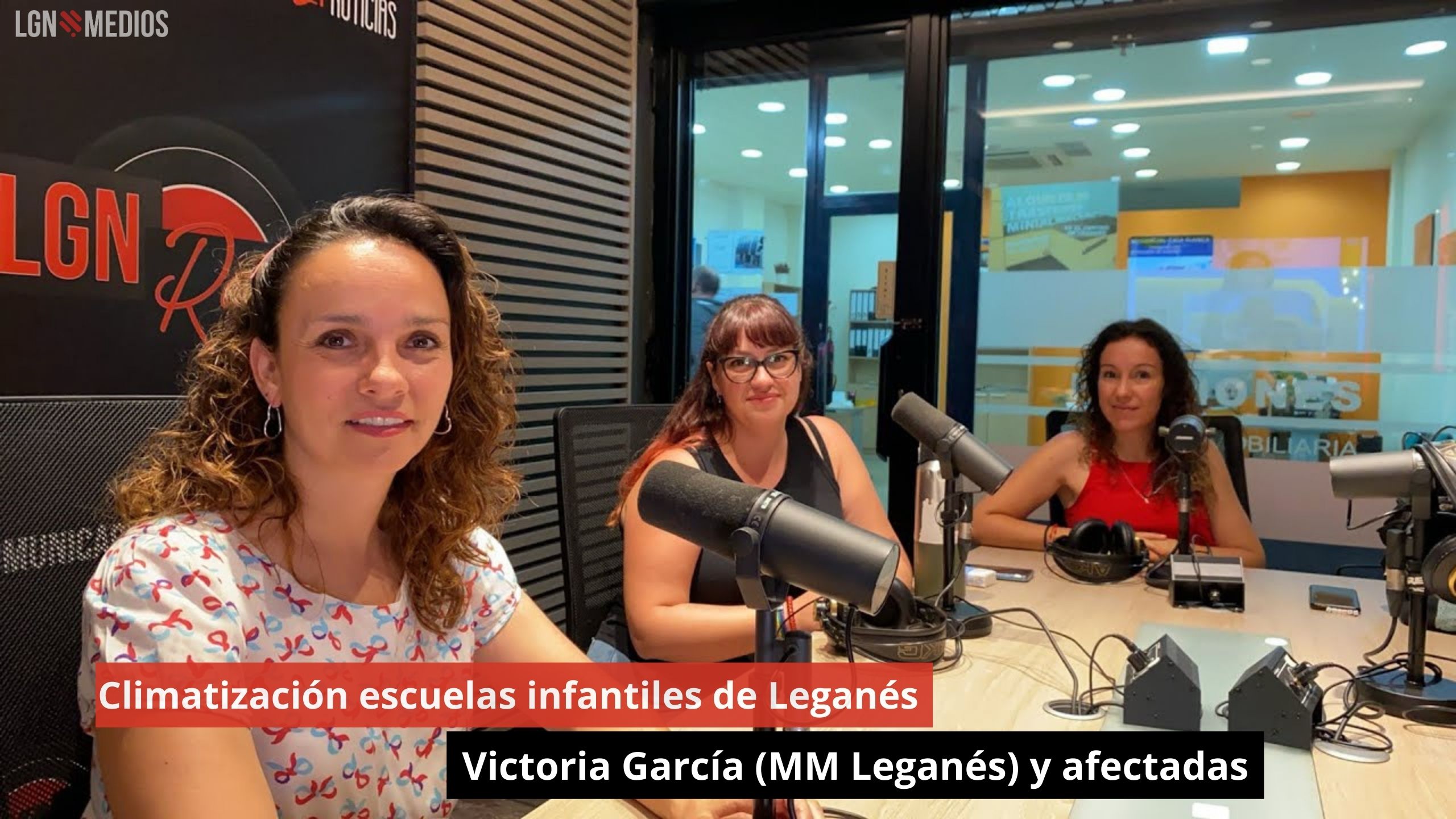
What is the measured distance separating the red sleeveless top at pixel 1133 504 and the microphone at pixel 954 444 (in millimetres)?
1127

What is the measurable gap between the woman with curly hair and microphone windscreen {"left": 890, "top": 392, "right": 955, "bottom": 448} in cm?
87

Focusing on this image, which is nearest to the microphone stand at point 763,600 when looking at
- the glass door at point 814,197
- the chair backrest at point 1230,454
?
the chair backrest at point 1230,454

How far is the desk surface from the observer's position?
1.22 metres

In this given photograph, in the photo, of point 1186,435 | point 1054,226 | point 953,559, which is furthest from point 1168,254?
point 953,559

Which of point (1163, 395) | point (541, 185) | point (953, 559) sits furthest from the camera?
point (541, 185)

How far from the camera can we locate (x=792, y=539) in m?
0.88

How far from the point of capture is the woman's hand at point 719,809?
1129 millimetres

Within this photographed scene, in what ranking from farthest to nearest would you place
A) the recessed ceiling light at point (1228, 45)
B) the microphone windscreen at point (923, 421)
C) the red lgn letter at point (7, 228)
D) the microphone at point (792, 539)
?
the recessed ceiling light at point (1228, 45) → the red lgn letter at point (7, 228) → the microphone windscreen at point (923, 421) → the microphone at point (792, 539)

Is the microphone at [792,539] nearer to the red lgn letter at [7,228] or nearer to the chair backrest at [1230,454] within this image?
the red lgn letter at [7,228]

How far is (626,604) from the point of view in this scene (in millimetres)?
2047

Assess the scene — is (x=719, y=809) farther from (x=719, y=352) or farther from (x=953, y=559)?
(x=719, y=352)

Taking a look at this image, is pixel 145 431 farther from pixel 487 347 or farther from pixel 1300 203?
pixel 1300 203

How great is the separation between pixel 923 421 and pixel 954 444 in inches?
2.9

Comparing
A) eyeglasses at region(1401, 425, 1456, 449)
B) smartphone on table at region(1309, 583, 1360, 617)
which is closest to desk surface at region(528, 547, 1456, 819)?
smartphone on table at region(1309, 583, 1360, 617)
